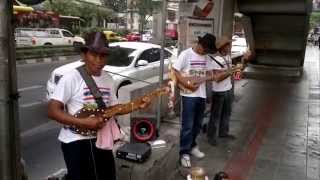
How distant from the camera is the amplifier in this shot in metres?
4.82

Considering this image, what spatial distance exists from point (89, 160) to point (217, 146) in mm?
3928

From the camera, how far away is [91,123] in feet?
10.4

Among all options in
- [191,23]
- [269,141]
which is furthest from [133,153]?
[191,23]

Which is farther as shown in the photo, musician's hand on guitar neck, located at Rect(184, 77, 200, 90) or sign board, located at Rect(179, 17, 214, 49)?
sign board, located at Rect(179, 17, 214, 49)

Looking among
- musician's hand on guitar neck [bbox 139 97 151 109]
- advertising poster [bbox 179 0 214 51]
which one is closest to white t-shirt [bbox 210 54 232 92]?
advertising poster [bbox 179 0 214 51]

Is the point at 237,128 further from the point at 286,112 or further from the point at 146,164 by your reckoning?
the point at 146,164

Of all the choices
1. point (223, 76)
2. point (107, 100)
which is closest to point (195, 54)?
point (223, 76)

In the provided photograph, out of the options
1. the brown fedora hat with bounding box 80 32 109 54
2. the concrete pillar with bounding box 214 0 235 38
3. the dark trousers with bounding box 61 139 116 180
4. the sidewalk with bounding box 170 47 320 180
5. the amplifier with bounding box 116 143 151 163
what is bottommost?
the sidewalk with bounding box 170 47 320 180

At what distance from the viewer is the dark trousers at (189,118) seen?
19.0 feet

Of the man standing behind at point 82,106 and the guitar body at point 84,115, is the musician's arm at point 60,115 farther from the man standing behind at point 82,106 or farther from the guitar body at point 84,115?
the guitar body at point 84,115

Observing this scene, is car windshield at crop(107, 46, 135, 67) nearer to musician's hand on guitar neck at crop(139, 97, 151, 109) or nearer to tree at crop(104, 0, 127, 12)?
tree at crop(104, 0, 127, 12)

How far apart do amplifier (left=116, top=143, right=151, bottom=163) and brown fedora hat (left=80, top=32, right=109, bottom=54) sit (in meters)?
1.85

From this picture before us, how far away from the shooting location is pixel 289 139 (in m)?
7.77

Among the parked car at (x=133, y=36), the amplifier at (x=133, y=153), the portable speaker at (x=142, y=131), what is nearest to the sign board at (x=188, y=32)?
the portable speaker at (x=142, y=131)
